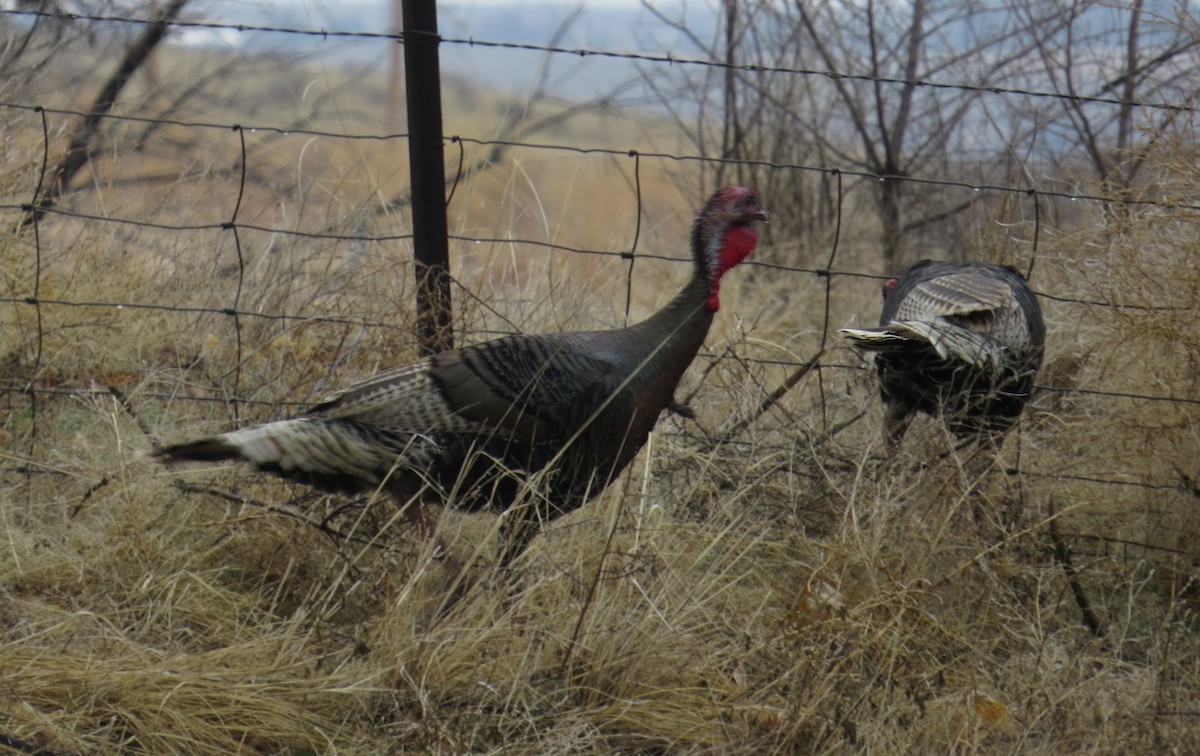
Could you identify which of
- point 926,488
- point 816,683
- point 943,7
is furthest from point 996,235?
point 943,7

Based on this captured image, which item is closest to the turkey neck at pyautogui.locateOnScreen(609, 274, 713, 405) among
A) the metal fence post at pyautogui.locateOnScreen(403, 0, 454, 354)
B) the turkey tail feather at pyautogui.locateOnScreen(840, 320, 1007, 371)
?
the turkey tail feather at pyautogui.locateOnScreen(840, 320, 1007, 371)

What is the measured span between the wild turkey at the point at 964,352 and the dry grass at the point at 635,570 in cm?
13

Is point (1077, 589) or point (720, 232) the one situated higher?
point (720, 232)

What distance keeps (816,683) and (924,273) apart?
2.18m

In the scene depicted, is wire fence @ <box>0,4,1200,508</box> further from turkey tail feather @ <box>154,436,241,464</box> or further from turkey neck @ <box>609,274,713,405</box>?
turkey tail feather @ <box>154,436,241,464</box>

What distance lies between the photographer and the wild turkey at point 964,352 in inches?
161

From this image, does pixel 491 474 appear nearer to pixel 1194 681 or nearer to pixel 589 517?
pixel 589 517

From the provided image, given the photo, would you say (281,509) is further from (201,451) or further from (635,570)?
(635,570)

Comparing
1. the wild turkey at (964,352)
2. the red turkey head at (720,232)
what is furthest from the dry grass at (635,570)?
the red turkey head at (720,232)

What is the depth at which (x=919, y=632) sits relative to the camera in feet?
10.7

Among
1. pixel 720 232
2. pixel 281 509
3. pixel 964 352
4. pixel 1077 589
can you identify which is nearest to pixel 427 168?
pixel 720 232

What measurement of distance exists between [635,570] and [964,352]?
1458 mm

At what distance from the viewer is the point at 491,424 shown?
356 centimetres

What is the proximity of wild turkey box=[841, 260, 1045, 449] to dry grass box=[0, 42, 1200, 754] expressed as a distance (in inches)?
5.1
